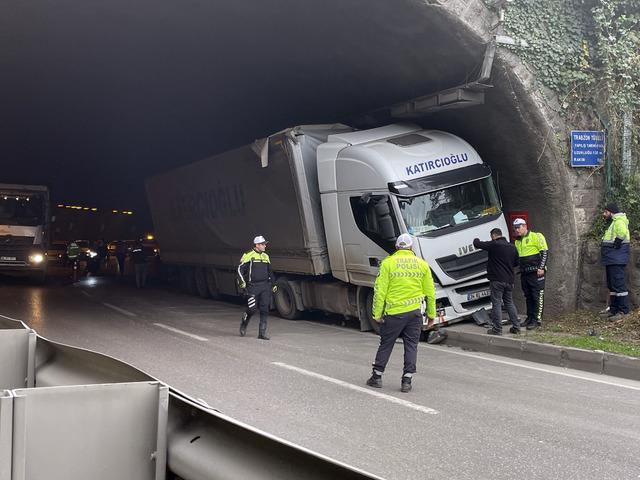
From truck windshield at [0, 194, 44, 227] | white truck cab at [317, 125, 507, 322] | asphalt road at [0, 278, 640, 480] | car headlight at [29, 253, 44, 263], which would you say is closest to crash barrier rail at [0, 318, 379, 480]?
asphalt road at [0, 278, 640, 480]

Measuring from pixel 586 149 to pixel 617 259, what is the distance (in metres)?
2.61

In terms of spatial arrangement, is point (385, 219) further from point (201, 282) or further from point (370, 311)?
point (201, 282)

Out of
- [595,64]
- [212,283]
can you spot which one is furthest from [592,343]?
[212,283]

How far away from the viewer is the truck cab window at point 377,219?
1302cm

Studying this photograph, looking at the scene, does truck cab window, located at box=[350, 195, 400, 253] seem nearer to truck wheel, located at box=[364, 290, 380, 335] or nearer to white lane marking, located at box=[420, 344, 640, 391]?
truck wheel, located at box=[364, 290, 380, 335]

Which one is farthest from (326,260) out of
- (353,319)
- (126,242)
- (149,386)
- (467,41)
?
(126,242)

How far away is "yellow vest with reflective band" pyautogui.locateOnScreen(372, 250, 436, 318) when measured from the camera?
837 centimetres

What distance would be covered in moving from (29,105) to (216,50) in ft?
33.2

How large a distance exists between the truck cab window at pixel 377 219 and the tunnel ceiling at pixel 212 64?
3.17 m

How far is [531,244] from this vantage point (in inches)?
504

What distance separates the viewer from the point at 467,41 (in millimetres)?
13633

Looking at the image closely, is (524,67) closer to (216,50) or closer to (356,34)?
(356,34)

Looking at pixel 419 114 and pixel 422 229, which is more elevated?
pixel 419 114

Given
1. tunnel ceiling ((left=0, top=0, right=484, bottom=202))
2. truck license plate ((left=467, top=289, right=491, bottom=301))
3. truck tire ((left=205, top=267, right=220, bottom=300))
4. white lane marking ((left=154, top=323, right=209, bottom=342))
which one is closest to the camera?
white lane marking ((left=154, top=323, right=209, bottom=342))
